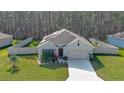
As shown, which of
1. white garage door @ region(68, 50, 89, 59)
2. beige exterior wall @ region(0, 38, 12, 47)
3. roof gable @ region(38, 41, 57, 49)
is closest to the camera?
roof gable @ region(38, 41, 57, 49)

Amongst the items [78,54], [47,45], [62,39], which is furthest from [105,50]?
[47,45]

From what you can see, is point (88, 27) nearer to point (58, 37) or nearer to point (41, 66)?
point (58, 37)

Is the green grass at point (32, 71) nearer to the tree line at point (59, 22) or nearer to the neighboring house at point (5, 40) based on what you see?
the neighboring house at point (5, 40)

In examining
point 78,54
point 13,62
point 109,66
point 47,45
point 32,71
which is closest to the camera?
point 32,71

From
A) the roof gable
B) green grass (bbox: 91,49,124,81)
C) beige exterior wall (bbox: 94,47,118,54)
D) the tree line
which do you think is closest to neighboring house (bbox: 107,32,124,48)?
beige exterior wall (bbox: 94,47,118,54)

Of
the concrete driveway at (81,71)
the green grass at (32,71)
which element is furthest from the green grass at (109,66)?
the green grass at (32,71)

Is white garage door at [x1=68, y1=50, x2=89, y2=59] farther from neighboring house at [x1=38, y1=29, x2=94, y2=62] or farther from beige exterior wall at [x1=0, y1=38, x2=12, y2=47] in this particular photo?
beige exterior wall at [x1=0, y1=38, x2=12, y2=47]

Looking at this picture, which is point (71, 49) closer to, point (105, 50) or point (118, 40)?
point (105, 50)
